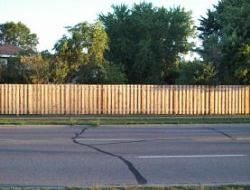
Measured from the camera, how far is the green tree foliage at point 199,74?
30953 mm

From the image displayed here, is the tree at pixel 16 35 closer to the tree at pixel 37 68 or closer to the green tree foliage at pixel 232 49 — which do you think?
the tree at pixel 37 68

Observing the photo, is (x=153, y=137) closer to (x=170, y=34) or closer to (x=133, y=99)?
(x=133, y=99)

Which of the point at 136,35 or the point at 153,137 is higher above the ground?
the point at 136,35

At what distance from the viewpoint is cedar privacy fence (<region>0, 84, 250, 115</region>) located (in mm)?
28609

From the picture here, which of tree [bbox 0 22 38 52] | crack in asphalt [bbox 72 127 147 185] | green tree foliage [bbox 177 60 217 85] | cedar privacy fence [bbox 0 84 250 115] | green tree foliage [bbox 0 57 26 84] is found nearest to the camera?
crack in asphalt [bbox 72 127 147 185]

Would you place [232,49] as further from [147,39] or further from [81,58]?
[147,39]

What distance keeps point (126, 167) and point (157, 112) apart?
1905 centimetres

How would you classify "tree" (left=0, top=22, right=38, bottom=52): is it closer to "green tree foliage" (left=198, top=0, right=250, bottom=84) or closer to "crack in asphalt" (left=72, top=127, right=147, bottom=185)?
"green tree foliage" (left=198, top=0, right=250, bottom=84)

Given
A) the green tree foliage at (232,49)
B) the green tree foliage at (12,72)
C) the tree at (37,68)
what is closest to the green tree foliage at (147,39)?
the green tree foliage at (232,49)

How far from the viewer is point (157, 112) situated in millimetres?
29562

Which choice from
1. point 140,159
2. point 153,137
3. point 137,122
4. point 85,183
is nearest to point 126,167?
point 140,159

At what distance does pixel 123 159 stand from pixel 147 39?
36.1m

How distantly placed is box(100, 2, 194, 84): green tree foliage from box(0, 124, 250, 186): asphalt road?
28.3 m

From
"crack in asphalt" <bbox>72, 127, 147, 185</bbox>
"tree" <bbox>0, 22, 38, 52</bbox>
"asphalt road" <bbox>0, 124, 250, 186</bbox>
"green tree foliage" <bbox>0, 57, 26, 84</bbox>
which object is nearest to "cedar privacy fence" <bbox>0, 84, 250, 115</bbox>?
"green tree foliage" <bbox>0, 57, 26, 84</bbox>
